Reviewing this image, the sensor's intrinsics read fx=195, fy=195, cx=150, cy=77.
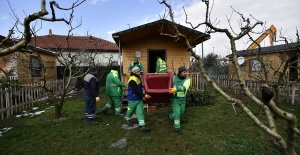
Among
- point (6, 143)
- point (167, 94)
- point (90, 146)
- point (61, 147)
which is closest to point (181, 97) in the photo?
point (167, 94)

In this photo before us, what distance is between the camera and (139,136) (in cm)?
521

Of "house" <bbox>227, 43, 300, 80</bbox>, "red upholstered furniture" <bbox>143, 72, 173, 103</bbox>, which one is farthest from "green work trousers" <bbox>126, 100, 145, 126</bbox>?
"house" <bbox>227, 43, 300, 80</bbox>

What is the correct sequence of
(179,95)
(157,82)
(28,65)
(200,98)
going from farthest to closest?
(28,65) < (200,98) < (157,82) < (179,95)

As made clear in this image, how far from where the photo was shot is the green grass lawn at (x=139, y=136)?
4492mm

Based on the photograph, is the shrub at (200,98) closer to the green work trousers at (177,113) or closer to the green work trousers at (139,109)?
the green work trousers at (177,113)

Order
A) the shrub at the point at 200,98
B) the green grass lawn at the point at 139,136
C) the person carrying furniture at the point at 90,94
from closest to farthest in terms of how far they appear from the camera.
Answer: the green grass lawn at the point at 139,136
the person carrying furniture at the point at 90,94
the shrub at the point at 200,98

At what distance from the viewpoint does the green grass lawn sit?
14.7 feet

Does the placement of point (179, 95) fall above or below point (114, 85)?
below

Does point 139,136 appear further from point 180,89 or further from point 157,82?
point 157,82

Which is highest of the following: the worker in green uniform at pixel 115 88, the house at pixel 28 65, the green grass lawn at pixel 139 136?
the house at pixel 28 65

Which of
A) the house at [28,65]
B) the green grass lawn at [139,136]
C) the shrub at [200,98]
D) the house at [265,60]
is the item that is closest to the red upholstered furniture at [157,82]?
the green grass lawn at [139,136]

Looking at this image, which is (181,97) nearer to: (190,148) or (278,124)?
(190,148)

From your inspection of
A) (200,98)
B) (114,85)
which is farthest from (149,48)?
(114,85)

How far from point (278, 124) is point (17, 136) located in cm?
778
